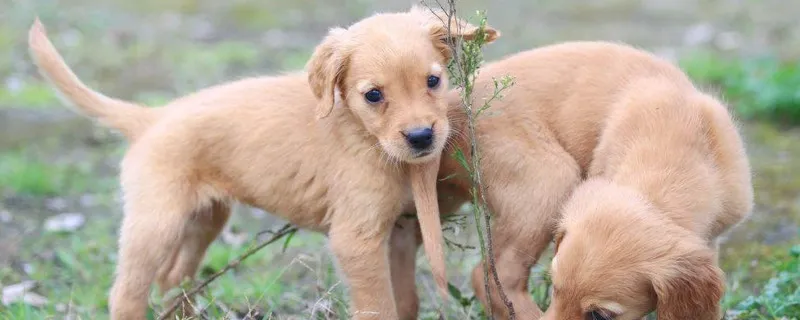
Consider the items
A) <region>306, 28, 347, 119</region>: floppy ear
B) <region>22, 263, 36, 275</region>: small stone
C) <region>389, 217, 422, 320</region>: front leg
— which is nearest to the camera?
<region>306, 28, 347, 119</region>: floppy ear

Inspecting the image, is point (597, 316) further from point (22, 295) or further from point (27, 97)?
point (27, 97)

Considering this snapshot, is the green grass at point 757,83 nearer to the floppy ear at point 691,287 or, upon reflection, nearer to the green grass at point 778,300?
the green grass at point 778,300

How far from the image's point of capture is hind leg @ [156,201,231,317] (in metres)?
5.52

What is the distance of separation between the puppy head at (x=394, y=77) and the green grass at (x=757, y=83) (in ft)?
14.2

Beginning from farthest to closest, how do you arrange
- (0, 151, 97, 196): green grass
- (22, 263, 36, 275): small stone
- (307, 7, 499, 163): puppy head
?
(0, 151, 97, 196): green grass
(22, 263, 36, 275): small stone
(307, 7, 499, 163): puppy head

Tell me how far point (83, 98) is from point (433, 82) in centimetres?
188

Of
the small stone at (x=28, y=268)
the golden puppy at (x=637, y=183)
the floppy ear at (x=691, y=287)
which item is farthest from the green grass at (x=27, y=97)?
the floppy ear at (x=691, y=287)

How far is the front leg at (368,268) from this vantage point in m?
4.74

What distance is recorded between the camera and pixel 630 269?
157 inches

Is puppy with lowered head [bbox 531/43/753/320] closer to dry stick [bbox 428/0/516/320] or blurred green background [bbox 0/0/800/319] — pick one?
dry stick [bbox 428/0/516/320]

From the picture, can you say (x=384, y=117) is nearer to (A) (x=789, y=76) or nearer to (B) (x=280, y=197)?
(B) (x=280, y=197)

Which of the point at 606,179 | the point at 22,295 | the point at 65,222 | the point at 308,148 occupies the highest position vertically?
the point at 606,179

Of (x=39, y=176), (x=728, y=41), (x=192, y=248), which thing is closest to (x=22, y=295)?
(x=192, y=248)

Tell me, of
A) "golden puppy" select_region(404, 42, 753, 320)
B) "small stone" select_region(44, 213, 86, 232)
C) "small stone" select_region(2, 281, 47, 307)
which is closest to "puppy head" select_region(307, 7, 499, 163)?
"golden puppy" select_region(404, 42, 753, 320)
